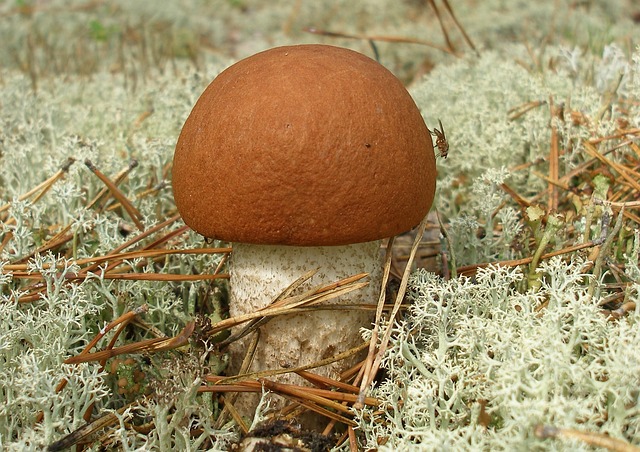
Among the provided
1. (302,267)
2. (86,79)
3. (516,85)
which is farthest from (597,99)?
(86,79)

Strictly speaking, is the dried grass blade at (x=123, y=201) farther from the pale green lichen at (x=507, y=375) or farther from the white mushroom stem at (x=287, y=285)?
Answer: the pale green lichen at (x=507, y=375)

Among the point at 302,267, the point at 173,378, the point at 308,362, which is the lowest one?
the point at 308,362

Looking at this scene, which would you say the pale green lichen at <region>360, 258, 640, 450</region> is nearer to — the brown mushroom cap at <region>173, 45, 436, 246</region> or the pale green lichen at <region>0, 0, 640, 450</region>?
the pale green lichen at <region>0, 0, 640, 450</region>

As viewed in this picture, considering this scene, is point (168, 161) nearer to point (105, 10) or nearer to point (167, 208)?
point (167, 208)

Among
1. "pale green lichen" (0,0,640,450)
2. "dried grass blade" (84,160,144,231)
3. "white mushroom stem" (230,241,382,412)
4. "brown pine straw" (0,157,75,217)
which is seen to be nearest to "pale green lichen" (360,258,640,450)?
"pale green lichen" (0,0,640,450)

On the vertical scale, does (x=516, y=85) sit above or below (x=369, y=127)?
below

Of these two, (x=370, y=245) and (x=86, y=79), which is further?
(x=86, y=79)

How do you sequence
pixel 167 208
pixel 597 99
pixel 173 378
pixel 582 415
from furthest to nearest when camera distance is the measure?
pixel 597 99, pixel 167 208, pixel 173 378, pixel 582 415
